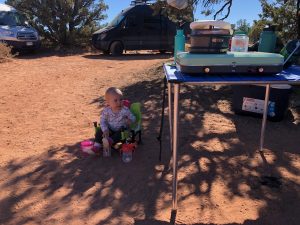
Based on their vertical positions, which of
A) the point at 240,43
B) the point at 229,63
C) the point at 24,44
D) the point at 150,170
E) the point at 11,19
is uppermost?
the point at 11,19

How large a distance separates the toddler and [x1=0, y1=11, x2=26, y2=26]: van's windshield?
12.0m

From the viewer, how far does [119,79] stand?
351 inches

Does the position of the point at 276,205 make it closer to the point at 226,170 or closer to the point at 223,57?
the point at 226,170

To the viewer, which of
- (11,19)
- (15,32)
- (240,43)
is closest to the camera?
(240,43)

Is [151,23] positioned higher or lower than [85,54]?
higher

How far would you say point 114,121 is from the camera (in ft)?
14.0

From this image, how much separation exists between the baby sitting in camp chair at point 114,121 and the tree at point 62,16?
13352mm

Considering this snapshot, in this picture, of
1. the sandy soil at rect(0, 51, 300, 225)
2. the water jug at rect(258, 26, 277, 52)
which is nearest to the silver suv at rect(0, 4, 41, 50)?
the sandy soil at rect(0, 51, 300, 225)

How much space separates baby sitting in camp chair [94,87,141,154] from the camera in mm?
4121

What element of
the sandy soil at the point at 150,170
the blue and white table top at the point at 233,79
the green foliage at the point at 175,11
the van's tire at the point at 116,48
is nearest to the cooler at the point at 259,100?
the sandy soil at the point at 150,170

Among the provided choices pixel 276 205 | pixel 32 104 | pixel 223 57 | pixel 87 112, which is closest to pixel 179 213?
pixel 276 205

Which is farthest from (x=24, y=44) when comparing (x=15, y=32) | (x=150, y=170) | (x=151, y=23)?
(x=150, y=170)

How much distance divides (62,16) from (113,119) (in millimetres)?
13610

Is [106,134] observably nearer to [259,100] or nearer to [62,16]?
[259,100]
